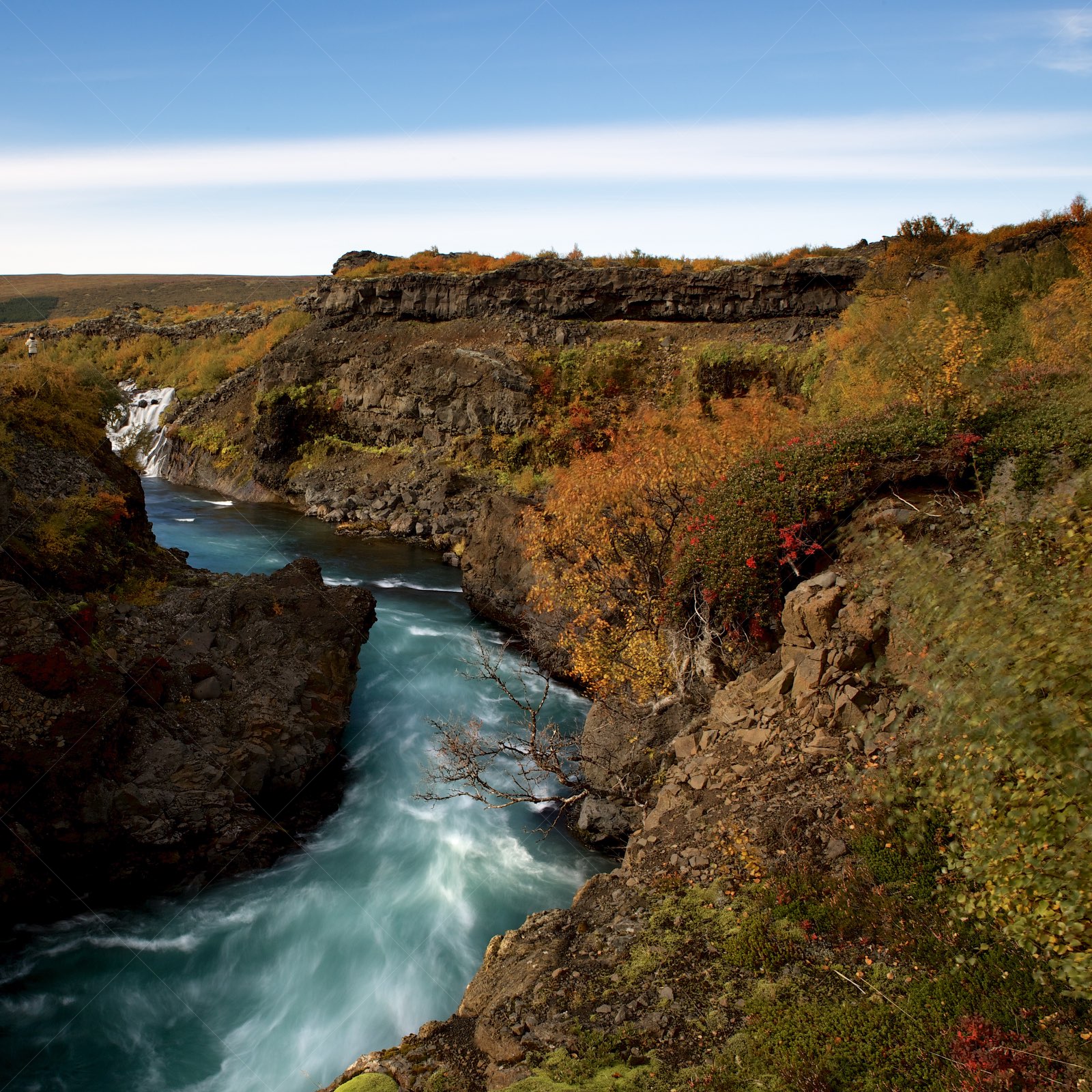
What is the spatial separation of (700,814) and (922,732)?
9.86 feet

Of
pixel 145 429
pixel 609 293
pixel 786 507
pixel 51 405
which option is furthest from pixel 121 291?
pixel 786 507

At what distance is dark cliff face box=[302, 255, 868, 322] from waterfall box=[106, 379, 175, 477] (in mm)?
12872

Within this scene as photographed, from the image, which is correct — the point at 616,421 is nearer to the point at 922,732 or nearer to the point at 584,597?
the point at 584,597

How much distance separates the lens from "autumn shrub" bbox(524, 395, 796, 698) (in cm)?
1459

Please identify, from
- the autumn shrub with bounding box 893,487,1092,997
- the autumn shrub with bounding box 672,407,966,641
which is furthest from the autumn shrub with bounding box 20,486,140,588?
the autumn shrub with bounding box 893,487,1092,997

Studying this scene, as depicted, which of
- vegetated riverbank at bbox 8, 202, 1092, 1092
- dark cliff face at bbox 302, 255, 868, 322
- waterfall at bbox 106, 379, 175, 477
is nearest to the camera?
vegetated riverbank at bbox 8, 202, 1092, 1092

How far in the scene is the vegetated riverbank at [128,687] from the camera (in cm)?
1096

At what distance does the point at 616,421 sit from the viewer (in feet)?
110

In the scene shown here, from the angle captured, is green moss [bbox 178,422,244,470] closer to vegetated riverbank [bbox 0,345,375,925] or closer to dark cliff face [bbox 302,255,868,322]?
dark cliff face [bbox 302,255,868,322]

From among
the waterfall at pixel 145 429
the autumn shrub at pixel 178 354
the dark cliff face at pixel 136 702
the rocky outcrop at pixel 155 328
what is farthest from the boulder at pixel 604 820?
the rocky outcrop at pixel 155 328

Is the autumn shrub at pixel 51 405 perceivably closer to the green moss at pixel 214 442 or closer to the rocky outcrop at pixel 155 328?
the green moss at pixel 214 442

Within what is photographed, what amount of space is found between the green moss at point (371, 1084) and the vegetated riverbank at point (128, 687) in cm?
603

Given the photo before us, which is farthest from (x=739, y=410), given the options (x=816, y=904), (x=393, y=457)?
(x=816, y=904)

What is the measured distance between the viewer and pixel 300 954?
11.2 metres
